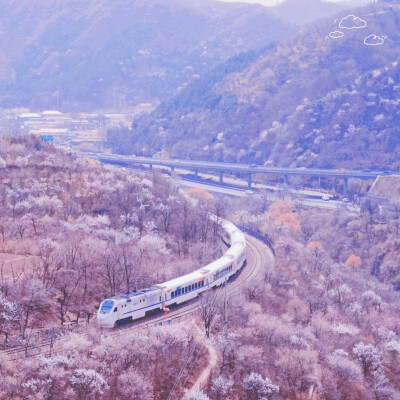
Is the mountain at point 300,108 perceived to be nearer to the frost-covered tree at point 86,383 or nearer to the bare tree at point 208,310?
the bare tree at point 208,310

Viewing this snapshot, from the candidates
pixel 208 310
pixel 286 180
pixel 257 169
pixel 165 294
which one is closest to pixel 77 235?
pixel 165 294

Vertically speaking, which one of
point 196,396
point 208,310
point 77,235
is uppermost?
point 77,235

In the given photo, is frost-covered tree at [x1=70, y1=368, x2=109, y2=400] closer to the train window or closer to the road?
the train window

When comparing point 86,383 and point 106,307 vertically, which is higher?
point 106,307

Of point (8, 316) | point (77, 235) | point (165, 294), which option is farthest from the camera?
point (77, 235)

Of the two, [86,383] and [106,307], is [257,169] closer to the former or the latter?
[106,307]

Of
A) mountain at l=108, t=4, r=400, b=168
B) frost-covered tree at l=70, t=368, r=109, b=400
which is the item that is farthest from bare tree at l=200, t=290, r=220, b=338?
mountain at l=108, t=4, r=400, b=168

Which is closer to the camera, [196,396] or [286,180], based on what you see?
[196,396]

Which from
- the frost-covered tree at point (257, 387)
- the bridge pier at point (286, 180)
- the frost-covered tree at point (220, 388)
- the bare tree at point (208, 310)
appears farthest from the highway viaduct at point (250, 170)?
the frost-covered tree at point (220, 388)
